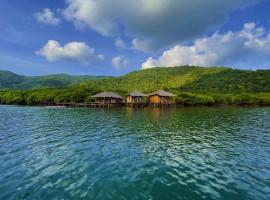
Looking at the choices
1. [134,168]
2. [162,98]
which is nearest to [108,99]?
[162,98]

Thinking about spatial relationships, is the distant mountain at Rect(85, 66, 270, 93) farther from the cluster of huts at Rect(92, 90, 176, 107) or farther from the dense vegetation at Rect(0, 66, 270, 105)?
the cluster of huts at Rect(92, 90, 176, 107)

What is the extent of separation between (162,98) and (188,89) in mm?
44000

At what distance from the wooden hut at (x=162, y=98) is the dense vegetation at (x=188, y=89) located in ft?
17.2

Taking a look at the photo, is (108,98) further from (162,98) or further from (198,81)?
(198,81)

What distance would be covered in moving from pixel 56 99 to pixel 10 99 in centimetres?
2556

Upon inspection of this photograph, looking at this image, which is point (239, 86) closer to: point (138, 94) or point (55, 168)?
point (138, 94)

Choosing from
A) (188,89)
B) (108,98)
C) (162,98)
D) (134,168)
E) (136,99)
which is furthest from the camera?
(188,89)

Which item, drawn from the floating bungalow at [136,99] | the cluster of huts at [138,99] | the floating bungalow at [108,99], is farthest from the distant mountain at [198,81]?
the floating bungalow at [108,99]

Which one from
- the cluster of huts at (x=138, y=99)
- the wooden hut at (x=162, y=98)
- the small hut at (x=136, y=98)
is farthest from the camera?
the wooden hut at (x=162, y=98)

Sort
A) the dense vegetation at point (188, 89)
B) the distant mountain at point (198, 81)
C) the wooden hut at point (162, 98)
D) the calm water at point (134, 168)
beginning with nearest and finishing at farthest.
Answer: the calm water at point (134, 168)
the wooden hut at point (162, 98)
the dense vegetation at point (188, 89)
the distant mountain at point (198, 81)

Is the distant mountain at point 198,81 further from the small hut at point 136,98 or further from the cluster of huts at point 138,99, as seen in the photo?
the small hut at point 136,98

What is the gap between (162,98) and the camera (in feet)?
259

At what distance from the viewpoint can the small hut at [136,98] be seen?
77500mm

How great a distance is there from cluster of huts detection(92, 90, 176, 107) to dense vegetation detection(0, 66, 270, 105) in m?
6.43
